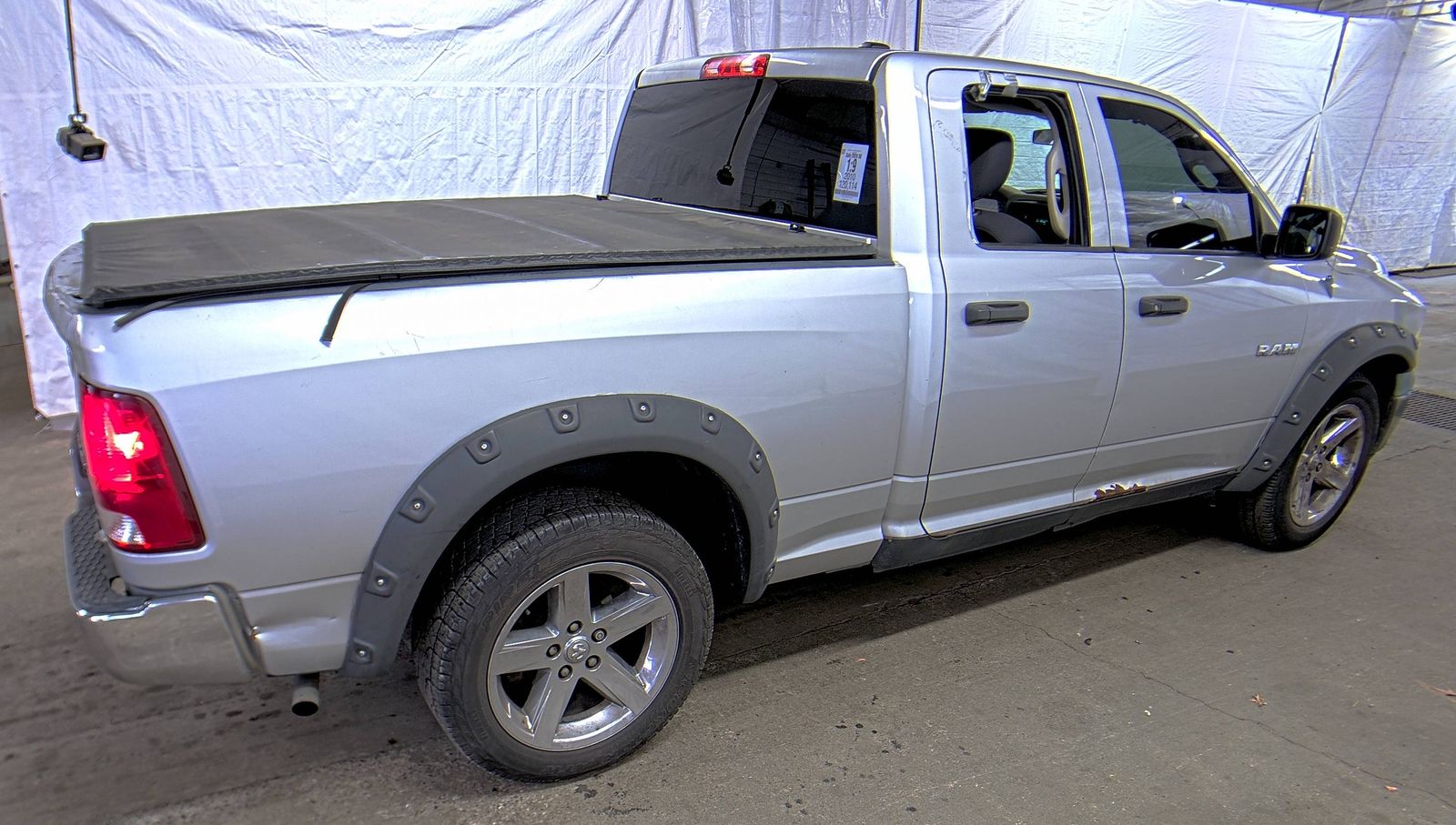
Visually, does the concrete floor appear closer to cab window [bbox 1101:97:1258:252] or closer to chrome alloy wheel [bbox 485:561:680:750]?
chrome alloy wheel [bbox 485:561:680:750]

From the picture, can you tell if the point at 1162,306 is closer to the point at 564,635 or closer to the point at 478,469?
the point at 564,635

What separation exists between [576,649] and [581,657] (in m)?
0.03

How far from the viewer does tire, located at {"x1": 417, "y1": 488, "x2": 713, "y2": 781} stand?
2.33 m

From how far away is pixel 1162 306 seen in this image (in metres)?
3.33

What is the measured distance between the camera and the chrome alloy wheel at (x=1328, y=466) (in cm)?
415

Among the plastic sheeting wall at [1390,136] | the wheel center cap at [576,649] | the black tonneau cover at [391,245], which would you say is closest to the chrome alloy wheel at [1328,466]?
the black tonneau cover at [391,245]

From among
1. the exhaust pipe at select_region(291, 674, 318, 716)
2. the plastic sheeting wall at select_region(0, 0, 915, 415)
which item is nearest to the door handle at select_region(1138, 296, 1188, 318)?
the exhaust pipe at select_region(291, 674, 318, 716)

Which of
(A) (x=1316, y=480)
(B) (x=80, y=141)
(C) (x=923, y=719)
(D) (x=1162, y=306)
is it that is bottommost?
(C) (x=923, y=719)

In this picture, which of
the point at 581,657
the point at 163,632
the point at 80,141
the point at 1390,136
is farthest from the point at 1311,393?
the point at 1390,136

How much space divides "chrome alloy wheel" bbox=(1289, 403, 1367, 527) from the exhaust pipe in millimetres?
3804

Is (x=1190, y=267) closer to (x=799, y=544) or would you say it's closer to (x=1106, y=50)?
(x=799, y=544)

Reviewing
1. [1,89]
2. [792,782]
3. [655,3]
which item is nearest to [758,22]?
[655,3]

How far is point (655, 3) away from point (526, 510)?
15.6 ft

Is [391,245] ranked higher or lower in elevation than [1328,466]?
higher
